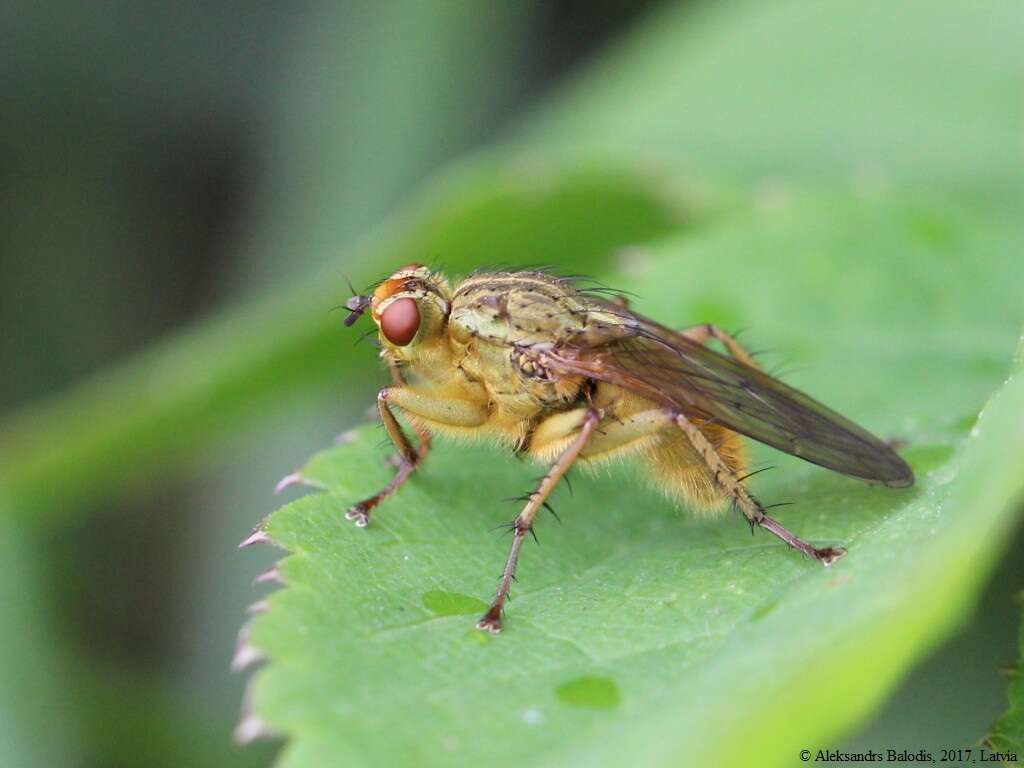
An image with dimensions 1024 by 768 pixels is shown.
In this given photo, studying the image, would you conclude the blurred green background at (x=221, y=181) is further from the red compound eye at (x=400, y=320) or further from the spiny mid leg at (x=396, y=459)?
the spiny mid leg at (x=396, y=459)

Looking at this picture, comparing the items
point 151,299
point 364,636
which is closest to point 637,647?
point 364,636

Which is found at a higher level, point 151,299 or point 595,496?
point 151,299

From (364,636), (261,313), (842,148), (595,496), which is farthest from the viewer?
(842,148)

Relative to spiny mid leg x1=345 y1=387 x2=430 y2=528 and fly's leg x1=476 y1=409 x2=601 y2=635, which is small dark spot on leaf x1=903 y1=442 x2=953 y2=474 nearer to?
fly's leg x1=476 y1=409 x2=601 y2=635

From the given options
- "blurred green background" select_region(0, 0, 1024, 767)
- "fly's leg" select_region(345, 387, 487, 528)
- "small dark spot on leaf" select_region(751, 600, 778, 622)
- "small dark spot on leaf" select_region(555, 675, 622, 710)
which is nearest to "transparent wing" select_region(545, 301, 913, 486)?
"fly's leg" select_region(345, 387, 487, 528)

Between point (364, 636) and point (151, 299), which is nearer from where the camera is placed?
point (364, 636)

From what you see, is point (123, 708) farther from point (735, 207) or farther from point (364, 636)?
point (735, 207)

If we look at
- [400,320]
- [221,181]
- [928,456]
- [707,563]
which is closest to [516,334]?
[400,320]

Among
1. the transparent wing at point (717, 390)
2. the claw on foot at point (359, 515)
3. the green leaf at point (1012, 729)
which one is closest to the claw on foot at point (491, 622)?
the claw on foot at point (359, 515)

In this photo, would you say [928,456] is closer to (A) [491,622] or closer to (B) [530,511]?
(B) [530,511]
